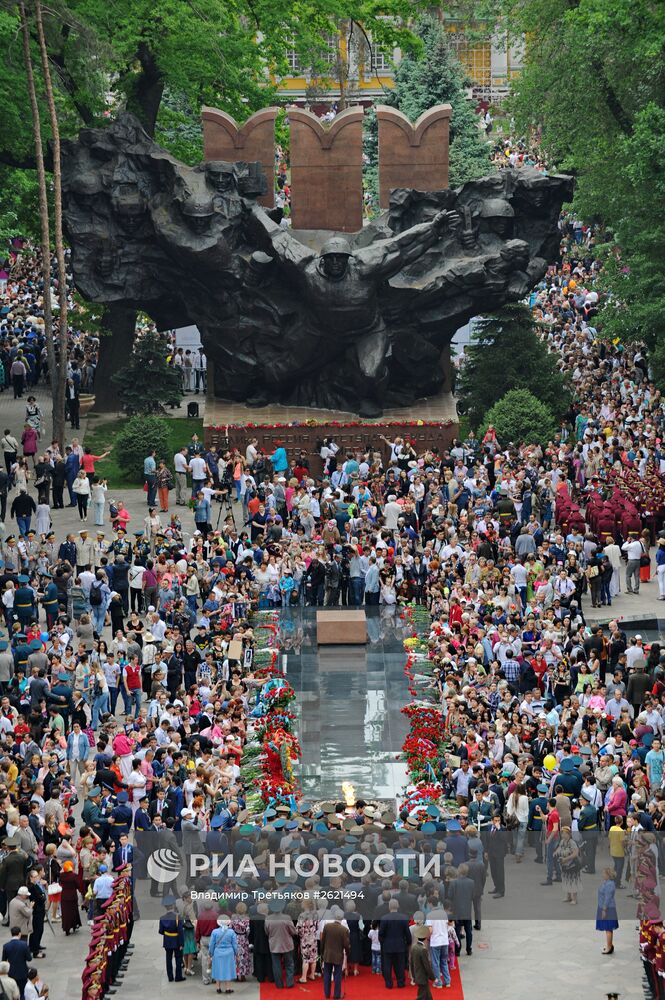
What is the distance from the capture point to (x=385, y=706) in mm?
34844

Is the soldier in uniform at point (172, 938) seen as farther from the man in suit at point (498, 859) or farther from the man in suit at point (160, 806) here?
the man in suit at point (498, 859)

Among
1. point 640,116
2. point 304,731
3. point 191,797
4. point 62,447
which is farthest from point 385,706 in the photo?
point 640,116

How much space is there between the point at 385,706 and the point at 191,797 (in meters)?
6.73

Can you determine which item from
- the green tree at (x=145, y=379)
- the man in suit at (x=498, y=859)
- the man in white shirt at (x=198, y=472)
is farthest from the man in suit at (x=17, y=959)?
the green tree at (x=145, y=379)

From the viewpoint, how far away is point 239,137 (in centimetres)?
4966

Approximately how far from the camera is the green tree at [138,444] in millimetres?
46938

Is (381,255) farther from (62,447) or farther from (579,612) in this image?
(579,612)

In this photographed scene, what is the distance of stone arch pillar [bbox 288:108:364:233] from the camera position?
50531 mm

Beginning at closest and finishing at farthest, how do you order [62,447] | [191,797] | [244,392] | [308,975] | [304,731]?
[308,975] → [191,797] → [304,731] → [62,447] → [244,392]

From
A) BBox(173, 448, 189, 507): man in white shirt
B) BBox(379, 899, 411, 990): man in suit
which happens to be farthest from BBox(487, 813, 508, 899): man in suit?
BBox(173, 448, 189, 507): man in white shirt

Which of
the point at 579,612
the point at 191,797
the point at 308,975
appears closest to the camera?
the point at 308,975

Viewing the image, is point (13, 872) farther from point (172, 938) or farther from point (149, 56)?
point (149, 56)

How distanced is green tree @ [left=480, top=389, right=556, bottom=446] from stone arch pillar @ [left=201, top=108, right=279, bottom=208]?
291 inches

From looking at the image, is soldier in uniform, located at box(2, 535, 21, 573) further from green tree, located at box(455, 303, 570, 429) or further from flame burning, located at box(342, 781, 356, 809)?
green tree, located at box(455, 303, 570, 429)
